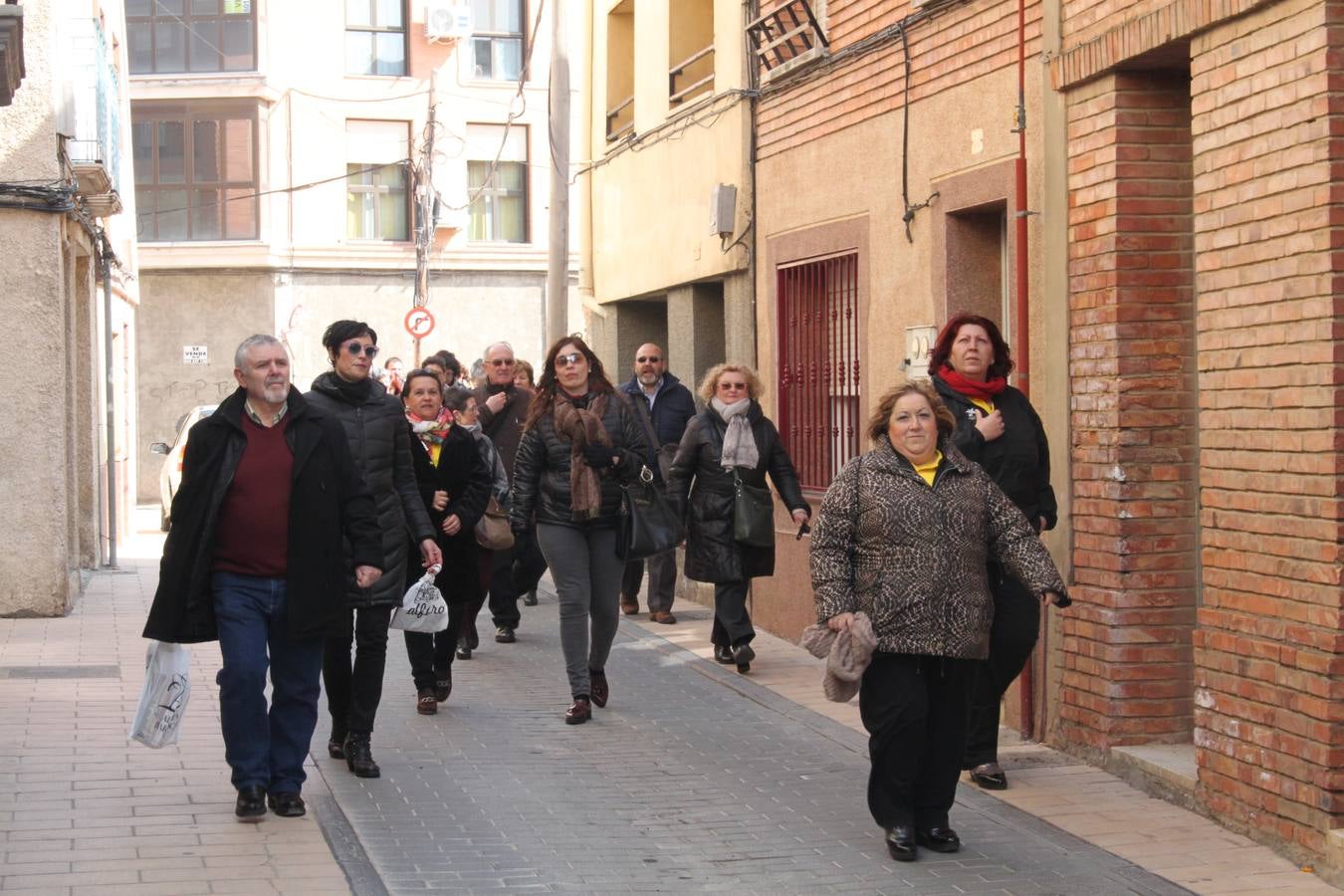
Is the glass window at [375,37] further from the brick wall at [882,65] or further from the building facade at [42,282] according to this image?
the brick wall at [882,65]

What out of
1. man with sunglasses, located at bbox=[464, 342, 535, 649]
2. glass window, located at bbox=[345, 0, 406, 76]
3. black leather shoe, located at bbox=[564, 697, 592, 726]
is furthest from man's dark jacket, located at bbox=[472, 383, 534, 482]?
glass window, located at bbox=[345, 0, 406, 76]

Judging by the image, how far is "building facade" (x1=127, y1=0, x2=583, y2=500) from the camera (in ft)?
120

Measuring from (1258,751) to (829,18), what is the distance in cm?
673

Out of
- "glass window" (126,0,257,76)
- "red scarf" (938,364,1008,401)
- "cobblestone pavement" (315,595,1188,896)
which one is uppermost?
"glass window" (126,0,257,76)

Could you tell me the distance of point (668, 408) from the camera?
45.2ft

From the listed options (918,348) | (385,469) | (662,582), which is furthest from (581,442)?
(662,582)

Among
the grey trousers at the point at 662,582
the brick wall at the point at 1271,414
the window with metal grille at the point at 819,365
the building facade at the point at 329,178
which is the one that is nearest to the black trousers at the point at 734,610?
the window with metal grille at the point at 819,365

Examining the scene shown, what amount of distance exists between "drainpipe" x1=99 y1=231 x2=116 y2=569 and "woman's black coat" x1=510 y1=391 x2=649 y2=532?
346 inches

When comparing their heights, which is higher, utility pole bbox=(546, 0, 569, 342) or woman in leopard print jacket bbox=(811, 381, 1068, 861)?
utility pole bbox=(546, 0, 569, 342)

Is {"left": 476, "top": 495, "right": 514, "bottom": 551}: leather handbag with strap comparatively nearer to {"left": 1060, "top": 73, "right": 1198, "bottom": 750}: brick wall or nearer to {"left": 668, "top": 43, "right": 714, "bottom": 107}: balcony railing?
{"left": 1060, "top": 73, "right": 1198, "bottom": 750}: brick wall

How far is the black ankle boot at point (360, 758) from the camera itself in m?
8.38

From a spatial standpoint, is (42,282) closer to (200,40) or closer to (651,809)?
(651,809)

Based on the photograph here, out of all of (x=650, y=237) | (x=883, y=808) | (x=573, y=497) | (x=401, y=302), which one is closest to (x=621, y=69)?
(x=650, y=237)

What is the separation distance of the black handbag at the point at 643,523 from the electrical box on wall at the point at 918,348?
1660 millimetres
